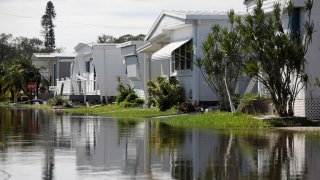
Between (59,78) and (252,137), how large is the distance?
6965 cm

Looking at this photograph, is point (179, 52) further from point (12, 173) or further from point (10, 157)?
point (12, 173)

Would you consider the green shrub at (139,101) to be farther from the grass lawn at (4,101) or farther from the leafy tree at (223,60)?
the grass lawn at (4,101)

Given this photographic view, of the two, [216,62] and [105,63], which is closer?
[216,62]

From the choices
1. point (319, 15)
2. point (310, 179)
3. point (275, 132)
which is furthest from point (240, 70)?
point (310, 179)

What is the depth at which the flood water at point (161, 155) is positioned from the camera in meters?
14.1

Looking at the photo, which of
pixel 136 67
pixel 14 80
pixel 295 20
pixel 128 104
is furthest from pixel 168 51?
pixel 14 80

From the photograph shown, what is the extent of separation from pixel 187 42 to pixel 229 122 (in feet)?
43.2

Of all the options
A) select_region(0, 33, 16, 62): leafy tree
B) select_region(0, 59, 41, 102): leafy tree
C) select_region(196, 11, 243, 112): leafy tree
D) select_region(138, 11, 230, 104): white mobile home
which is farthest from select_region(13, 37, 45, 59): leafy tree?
select_region(196, 11, 243, 112): leafy tree

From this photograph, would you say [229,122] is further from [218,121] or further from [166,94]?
[166,94]

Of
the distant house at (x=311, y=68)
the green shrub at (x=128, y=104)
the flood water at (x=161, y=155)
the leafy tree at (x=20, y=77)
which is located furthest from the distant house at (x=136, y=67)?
the leafy tree at (x=20, y=77)

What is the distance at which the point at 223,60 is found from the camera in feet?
111

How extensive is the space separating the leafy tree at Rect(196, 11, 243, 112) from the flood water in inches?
Answer: 243

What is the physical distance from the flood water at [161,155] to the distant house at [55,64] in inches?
2587

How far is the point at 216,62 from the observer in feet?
111
